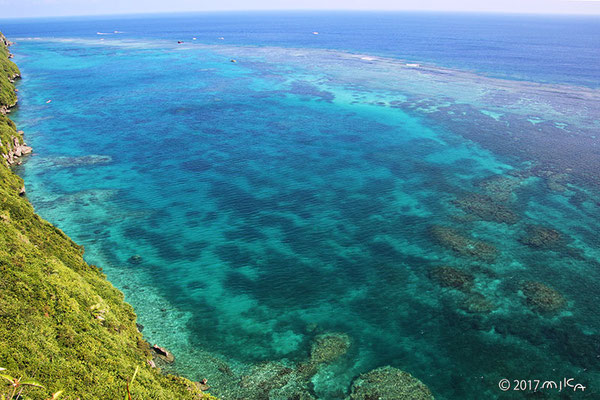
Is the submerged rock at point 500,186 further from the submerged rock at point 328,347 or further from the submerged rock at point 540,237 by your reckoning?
the submerged rock at point 328,347

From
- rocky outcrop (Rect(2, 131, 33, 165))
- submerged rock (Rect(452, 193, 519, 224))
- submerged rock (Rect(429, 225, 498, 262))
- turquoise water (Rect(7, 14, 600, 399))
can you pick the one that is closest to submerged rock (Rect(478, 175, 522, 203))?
turquoise water (Rect(7, 14, 600, 399))

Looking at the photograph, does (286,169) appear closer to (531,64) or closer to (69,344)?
(69,344)

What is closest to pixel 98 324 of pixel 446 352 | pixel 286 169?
pixel 446 352

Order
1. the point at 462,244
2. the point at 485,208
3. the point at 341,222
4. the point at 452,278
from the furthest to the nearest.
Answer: the point at 485,208 → the point at 341,222 → the point at 462,244 → the point at 452,278

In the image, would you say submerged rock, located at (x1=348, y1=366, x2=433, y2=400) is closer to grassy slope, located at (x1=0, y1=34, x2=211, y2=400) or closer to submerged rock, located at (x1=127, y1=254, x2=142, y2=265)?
grassy slope, located at (x1=0, y1=34, x2=211, y2=400)

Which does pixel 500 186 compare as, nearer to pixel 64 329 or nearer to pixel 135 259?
pixel 135 259

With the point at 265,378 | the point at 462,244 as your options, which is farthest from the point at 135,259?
the point at 462,244

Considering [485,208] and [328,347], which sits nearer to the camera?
[328,347]
